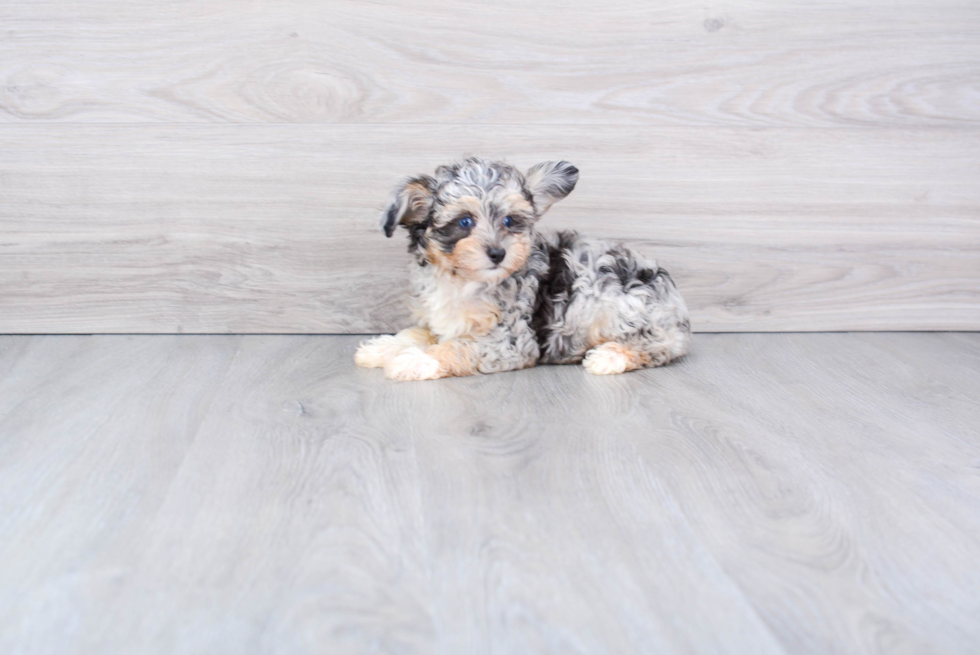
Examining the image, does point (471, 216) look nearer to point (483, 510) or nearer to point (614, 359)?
point (614, 359)

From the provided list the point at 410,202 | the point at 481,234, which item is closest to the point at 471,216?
the point at 481,234

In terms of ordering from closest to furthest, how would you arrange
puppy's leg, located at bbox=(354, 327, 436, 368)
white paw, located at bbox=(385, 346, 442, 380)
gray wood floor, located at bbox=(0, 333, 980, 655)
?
gray wood floor, located at bbox=(0, 333, 980, 655), white paw, located at bbox=(385, 346, 442, 380), puppy's leg, located at bbox=(354, 327, 436, 368)

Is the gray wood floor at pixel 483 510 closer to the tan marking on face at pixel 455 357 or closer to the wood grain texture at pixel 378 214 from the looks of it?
the tan marking on face at pixel 455 357

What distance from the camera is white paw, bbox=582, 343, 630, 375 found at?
8.19 ft

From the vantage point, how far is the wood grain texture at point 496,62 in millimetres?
2633

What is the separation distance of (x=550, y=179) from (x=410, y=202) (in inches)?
16.8

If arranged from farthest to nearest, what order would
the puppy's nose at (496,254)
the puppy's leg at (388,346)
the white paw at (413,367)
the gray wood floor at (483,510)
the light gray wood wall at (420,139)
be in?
the light gray wood wall at (420,139)
the puppy's leg at (388,346)
the white paw at (413,367)
the puppy's nose at (496,254)
the gray wood floor at (483,510)

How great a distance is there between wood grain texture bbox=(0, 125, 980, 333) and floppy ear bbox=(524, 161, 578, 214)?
1.15 ft

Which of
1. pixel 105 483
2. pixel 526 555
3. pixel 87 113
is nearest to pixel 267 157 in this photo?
pixel 87 113

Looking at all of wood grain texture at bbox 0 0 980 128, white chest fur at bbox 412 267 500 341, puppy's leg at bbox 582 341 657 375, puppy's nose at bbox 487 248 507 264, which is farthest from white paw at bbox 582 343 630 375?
wood grain texture at bbox 0 0 980 128

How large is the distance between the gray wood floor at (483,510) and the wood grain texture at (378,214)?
40 centimetres

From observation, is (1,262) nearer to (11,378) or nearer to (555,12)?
(11,378)

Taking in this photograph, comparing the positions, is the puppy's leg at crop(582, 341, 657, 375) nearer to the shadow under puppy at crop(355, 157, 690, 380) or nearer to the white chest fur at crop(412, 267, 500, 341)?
the shadow under puppy at crop(355, 157, 690, 380)

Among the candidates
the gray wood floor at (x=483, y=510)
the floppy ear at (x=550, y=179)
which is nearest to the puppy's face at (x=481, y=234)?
the floppy ear at (x=550, y=179)
